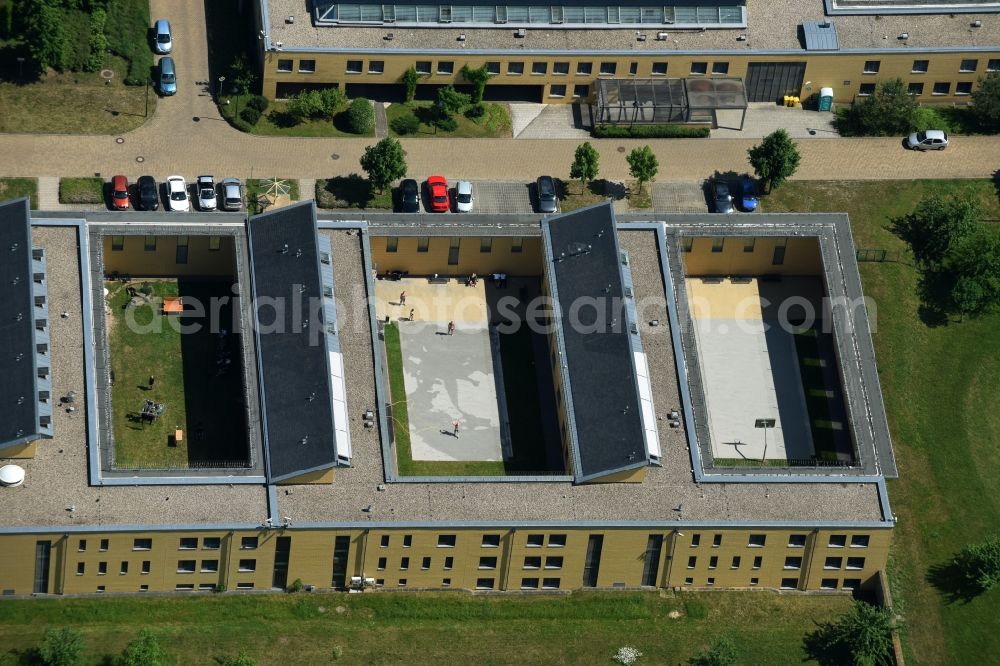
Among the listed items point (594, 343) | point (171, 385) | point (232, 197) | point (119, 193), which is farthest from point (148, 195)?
point (594, 343)

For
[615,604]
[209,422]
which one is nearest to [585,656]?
[615,604]

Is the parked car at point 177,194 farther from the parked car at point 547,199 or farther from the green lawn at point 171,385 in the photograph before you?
the parked car at point 547,199

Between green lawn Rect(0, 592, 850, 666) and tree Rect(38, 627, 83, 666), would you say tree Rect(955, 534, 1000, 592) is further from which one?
tree Rect(38, 627, 83, 666)

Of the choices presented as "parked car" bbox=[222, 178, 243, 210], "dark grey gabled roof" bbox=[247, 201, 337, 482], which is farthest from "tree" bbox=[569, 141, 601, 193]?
"parked car" bbox=[222, 178, 243, 210]

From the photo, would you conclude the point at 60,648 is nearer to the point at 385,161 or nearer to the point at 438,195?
the point at 385,161

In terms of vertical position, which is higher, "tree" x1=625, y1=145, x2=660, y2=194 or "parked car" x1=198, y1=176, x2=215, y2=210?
"tree" x1=625, y1=145, x2=660, y2=194
